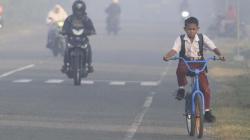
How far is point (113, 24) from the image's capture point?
57.8m

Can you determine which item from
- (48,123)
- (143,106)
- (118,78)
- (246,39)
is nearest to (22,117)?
(48,123)

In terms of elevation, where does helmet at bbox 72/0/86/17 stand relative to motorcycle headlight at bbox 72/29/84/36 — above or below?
above

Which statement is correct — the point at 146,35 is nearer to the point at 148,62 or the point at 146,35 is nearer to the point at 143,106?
the point at 148,62

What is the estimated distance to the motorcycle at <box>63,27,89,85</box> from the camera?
24.4 m

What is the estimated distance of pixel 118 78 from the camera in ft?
89.5

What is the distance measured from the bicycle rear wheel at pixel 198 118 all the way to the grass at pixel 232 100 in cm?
30

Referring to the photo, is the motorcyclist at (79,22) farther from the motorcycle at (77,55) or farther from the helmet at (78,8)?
the motorcycle at (77,55)

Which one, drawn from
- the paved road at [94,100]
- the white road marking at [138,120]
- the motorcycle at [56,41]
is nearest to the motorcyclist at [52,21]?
the motorcycle at [56,41]

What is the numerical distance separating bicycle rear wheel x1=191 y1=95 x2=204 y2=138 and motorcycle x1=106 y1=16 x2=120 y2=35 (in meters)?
42.7

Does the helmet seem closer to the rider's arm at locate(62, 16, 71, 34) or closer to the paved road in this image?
the rider's arm at locate(62, 16, 71, 34)

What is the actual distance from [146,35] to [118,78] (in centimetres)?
3100

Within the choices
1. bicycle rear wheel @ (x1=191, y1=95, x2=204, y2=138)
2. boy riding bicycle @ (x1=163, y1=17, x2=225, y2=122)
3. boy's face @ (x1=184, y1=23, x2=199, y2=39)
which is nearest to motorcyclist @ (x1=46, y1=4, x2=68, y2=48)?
boy riding bicycle @ (x1=163, y1=17, x2=225, y2=122)

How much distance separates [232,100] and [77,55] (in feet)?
16.3

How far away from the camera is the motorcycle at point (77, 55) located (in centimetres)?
2438
